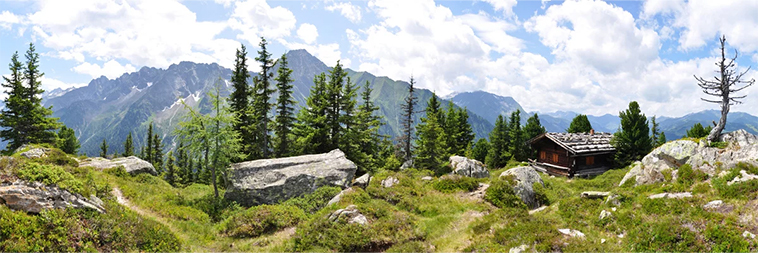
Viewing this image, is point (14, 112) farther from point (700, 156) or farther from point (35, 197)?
point (700, 156)

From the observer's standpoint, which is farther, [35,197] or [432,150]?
[432,150]

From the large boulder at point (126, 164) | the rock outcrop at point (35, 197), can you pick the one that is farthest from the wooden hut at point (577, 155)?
the large boulder at point (126, 164)

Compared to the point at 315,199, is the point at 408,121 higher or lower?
higher

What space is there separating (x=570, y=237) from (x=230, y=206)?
1925 cm

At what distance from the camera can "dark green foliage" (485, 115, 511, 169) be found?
175 ft

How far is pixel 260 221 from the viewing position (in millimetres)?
16469

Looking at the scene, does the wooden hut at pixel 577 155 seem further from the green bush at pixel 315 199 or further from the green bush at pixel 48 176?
the green bush at pixel 48 176

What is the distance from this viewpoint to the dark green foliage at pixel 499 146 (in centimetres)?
5334

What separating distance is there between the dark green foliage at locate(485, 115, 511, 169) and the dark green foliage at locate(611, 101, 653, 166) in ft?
59.2

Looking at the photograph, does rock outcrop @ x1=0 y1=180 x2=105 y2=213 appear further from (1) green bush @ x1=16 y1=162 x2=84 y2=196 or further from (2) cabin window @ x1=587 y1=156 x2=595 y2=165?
(2) cabin window @ x1=587 y1=156 x2=595 y2=165

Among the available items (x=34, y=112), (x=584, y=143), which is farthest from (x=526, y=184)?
(x=34, y=112)

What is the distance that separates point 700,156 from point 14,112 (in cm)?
5879

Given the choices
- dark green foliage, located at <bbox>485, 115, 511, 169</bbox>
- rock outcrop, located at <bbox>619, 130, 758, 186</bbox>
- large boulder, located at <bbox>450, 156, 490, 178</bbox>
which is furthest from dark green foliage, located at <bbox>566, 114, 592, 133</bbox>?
rock outcrop, located at <bbox>619, 130, 758, 186</bbox>

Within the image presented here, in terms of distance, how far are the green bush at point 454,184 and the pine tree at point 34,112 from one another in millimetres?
41500
